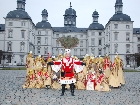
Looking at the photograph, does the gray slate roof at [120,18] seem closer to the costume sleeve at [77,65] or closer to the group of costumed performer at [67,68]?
the costume sleeve at [77,65]

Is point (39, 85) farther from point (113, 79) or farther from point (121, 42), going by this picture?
point (121, 42)

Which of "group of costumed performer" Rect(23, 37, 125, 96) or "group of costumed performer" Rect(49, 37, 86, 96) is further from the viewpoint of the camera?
"group of costumed performer" Rect(23, 37, 125, 96)

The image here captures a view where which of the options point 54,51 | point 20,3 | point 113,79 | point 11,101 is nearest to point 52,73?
point 113,79

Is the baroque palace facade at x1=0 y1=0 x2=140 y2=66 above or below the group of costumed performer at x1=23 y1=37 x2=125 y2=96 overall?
above

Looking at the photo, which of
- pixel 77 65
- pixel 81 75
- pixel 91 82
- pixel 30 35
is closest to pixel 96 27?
pixel 30 35

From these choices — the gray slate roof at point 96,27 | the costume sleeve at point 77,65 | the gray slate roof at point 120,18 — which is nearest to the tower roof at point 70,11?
the gray slate roof at point 96,27

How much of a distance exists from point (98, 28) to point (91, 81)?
196 feet

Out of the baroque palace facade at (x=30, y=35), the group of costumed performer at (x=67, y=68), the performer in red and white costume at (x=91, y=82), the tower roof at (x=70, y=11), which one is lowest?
the performer in red and white costume at (x=91, y=82)

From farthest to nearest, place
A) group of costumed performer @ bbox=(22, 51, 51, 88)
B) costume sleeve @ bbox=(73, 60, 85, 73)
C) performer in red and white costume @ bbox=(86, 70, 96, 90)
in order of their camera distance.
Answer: group of costumed performer @ bbox=(22, 51, 51, 88)
performer in red and white costume @ bbox=(86, 70, 96, 90)
costume sleeve @ bbox=(73, 60, 85, 73)

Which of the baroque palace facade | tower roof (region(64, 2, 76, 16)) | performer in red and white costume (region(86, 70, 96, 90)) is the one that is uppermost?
tower roof (region(64, 2, 76, 16))

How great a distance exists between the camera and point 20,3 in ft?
207

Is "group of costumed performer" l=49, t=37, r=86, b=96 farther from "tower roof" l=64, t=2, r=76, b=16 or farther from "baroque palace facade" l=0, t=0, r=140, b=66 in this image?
"tower roof" l=64, t=2, r=76, b=16

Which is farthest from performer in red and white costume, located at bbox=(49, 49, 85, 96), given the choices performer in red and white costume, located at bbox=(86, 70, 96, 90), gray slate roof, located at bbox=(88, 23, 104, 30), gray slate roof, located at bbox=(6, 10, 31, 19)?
gray slate roof, located at bbox=(88, 23, 104, 30)

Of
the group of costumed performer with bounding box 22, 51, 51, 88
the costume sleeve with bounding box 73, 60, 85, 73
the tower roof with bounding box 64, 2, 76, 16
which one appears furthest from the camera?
the tower roof with bounding box 64, 2, 76, 16
